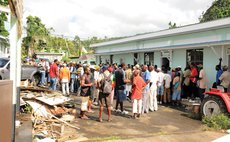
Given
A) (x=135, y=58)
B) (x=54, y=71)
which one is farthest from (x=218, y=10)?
(x=54, y=71)

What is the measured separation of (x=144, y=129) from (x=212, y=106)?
282 cm

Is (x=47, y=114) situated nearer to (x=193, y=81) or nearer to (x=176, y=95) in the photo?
(x=176, y=95)

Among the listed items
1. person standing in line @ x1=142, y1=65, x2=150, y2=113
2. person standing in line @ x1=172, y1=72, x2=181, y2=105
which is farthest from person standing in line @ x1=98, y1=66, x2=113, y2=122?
person standing in line @ x1=172, y1=72, x2=181, y2=105

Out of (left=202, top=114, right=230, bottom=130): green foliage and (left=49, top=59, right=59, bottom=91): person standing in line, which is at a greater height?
(left=49, top=59, right=59, bottom=91): person standing in line

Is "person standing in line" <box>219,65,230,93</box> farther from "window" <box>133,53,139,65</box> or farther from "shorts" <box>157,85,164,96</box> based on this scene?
"window" <box>133,53,139,65</box>

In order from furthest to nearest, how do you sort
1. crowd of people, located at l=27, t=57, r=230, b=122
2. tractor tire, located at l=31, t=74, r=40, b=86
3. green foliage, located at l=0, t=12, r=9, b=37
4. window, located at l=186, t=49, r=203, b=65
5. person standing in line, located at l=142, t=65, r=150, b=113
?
tractor tire, located at l=31, t=74, r=40, b=86, window, located at l=186, t=49, r=203, b=65, person standing in line, located at l=142, t=65, r=150, b=113, crowd of people, located at l=27, t=57, r=230, b=122, green foliage, located at l=0, t=12, r=9, b=37

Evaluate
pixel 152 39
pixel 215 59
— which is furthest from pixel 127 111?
pixel 152 39

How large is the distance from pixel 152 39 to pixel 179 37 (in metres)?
3.16

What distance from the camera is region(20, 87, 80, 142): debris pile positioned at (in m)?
7.95

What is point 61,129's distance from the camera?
8.12 metres

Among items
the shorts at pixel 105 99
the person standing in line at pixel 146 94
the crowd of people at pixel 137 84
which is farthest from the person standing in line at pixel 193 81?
the shorts at pixel 105 99

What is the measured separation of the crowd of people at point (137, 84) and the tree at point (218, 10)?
20924 mm

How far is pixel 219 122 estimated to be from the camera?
9.52 metres

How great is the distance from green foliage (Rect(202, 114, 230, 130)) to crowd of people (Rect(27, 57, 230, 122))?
7.23 ft
